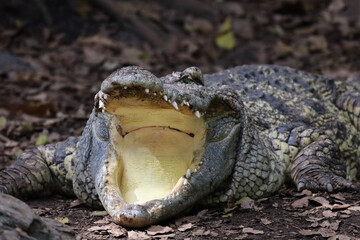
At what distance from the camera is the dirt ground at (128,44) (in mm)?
7417

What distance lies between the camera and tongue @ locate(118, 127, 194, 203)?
13.1 feet

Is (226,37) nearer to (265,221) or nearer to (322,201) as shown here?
(322,201)

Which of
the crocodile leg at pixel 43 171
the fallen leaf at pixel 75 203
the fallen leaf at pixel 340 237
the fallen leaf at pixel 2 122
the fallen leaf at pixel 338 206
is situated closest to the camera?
the fallen leaf at pixel 340 237

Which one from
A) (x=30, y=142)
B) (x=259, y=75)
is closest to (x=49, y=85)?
(x=30, y=142)

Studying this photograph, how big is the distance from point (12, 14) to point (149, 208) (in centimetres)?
793

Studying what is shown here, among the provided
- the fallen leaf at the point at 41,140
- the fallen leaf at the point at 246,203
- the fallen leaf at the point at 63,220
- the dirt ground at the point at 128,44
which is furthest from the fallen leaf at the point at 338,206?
the fallen leaf at the point at 41,140

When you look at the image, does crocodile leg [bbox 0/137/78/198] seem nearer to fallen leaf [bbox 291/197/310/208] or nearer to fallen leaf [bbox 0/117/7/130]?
fallen leaf [bbox 291/197/310/208]

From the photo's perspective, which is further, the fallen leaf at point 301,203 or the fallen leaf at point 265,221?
the fallen leaf at point 301,203

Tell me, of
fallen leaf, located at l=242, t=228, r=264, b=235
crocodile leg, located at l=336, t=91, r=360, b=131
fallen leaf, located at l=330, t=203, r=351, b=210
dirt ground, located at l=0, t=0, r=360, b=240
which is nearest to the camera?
fallen leaf, located at l=242, t=228, r=264, b=235

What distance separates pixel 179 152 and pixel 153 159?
0.19m

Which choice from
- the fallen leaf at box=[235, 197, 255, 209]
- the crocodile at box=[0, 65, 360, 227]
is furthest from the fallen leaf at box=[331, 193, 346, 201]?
the fallen leaf at box=[235, 197, 255, 209]

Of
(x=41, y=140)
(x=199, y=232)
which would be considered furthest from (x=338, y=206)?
(x=41, y=140)

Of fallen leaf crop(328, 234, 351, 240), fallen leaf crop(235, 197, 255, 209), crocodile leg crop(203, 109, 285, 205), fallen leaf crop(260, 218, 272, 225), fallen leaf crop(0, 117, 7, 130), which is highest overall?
fallen leaf crop(0, 117, 7, 130)

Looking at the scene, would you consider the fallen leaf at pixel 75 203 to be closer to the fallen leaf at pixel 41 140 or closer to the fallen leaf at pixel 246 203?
the fallen leaf at pixel 246 203
